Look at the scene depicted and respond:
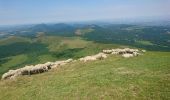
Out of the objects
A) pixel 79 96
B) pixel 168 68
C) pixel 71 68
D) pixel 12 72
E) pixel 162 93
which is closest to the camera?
pixel 162 93

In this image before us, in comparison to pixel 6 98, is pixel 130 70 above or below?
above

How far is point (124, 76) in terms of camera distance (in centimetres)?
3250

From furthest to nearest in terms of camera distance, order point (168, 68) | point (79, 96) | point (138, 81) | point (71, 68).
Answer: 1. point (71, 68)
2. point (168, 68)
3. point (138, 81)
4. point (79, 96)

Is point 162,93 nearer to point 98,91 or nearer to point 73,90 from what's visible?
point 98,91

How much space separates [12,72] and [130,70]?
26.3 meters

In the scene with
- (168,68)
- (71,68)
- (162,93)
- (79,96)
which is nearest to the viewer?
(162,93)

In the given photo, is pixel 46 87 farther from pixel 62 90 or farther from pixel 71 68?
pixel 71 68

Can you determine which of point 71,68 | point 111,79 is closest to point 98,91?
point 111,79

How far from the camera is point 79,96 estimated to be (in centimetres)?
2762

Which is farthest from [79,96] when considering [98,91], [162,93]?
[162,93]

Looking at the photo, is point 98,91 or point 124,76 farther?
point 124,76

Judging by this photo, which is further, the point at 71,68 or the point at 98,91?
the point at 71,68

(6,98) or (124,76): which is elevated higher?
(124,76)

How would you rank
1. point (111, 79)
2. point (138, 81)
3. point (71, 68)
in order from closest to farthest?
1. point (138, 81)
2. point (111, 79)
3. point (71, 68)
